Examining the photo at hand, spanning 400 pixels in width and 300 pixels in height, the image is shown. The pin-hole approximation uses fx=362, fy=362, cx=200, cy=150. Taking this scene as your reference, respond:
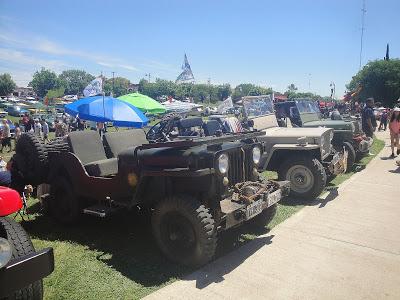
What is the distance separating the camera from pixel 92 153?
575 centimetres

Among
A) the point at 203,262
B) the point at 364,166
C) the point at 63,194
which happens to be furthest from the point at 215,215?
the point at 364,166

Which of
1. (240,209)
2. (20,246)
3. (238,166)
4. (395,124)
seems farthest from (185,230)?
(395,124)

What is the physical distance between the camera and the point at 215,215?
4066 mm

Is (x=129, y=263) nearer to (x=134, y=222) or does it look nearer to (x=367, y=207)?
(x=134, y=222)

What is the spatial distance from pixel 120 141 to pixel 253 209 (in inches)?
110

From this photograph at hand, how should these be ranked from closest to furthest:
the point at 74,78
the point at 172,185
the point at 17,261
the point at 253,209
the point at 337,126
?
1. the point at 17,261
2. the point at 253,209
3. the point at 172,185
4. the point at 337,126
5. the point at 74,78

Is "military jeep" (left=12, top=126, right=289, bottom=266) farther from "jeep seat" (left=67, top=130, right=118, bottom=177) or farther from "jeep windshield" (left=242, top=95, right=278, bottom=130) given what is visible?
"jeep windshield" (left=242, top=95, right=278, bottom=130)

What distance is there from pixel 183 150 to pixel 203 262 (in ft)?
4.15

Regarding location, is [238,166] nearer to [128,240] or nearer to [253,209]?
[253,209]

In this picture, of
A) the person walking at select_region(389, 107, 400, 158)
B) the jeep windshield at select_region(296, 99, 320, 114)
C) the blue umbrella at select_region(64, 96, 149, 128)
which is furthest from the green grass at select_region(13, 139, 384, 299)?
the person walking at select_region(389, 107, 400, 158)

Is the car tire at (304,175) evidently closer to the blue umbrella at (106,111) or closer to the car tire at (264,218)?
the car tire at (264,218)

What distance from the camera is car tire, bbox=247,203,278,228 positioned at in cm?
526

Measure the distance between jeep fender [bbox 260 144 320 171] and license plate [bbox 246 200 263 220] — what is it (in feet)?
8.62

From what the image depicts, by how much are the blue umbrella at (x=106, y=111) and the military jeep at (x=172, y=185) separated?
129 inches
